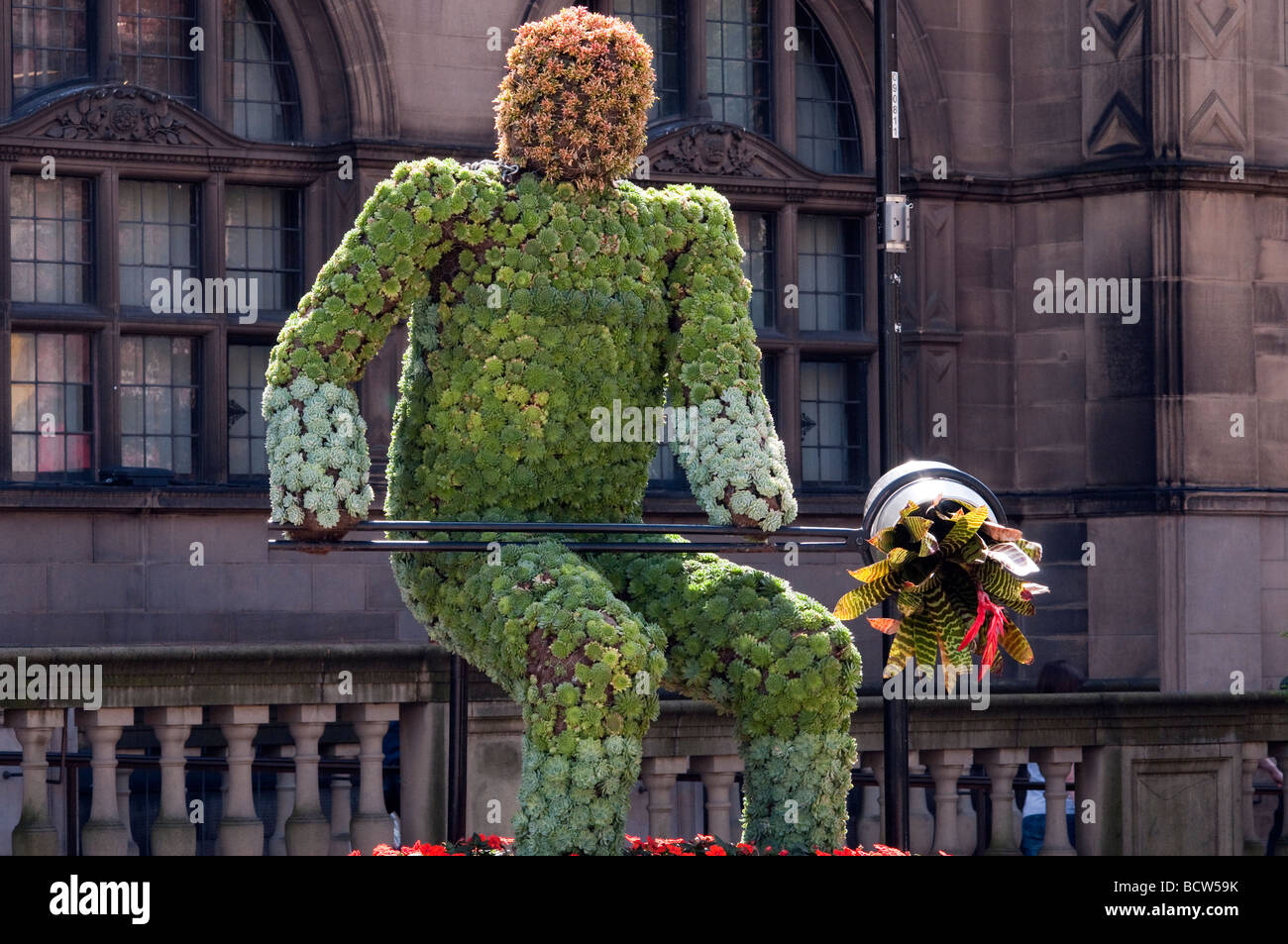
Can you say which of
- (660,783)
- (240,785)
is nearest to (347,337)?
(240,785)

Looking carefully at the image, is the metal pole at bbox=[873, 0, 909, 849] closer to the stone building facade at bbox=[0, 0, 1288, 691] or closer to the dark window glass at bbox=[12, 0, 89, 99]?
the stone building facade at bbox=[0, 0, 1288, 691]

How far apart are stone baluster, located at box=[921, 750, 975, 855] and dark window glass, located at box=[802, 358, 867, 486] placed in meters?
6.54

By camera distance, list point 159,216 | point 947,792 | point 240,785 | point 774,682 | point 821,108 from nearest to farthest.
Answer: point 774,682 < point 240,785 < point 947,792 < point 159,216 < point 821,108

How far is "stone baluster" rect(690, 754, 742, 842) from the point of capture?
8117mm

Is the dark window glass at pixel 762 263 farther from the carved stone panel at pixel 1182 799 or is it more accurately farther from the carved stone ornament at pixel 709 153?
the carved stone panel at pixel 1182 799

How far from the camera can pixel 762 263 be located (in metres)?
15.3

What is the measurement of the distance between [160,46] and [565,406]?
782 cm

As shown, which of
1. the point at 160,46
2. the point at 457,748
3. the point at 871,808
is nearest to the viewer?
the point at 457,748

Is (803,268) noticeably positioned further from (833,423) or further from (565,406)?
(565,406)

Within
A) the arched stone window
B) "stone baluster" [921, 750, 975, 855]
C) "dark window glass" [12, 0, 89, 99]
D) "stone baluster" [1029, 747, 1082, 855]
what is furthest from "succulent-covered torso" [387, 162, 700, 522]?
"dark window glass" [12, 0, 89, 99]

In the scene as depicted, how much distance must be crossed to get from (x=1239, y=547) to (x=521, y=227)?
9449mm
